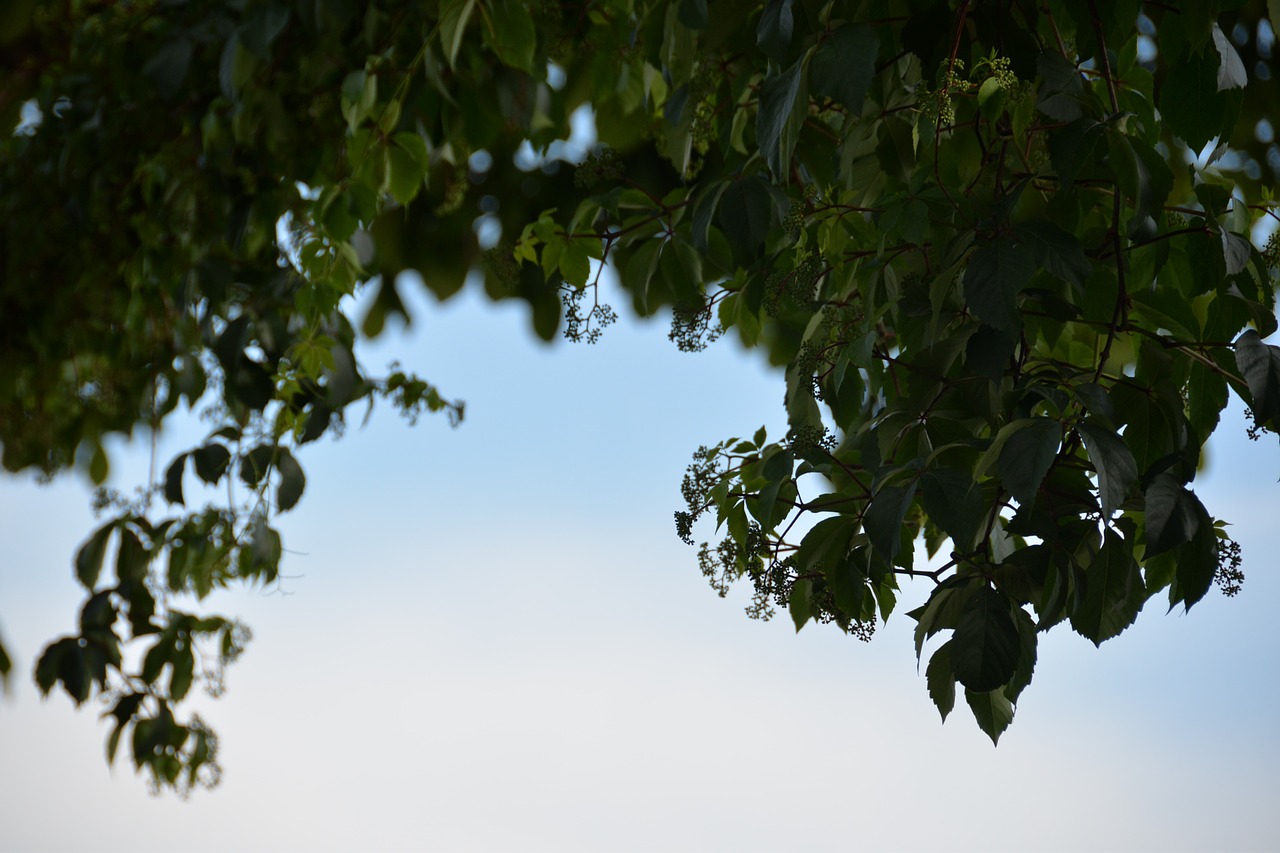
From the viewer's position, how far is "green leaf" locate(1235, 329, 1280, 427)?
0.54 m

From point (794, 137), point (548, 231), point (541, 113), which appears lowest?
point (794, 137)

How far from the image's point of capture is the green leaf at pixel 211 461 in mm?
1293

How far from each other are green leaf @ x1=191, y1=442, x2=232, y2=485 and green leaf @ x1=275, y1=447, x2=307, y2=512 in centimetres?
7

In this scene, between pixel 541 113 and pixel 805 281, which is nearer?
pixel 805 281

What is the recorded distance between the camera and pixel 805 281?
26.4 inches

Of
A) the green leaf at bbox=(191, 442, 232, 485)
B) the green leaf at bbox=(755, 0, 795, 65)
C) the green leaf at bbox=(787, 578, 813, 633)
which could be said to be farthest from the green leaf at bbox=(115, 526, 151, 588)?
the green leaf at bbox=(755, 0, 795, 65)

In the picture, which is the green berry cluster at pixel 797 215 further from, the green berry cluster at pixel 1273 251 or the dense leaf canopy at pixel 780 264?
the green berry cluster at pixel 1273 251

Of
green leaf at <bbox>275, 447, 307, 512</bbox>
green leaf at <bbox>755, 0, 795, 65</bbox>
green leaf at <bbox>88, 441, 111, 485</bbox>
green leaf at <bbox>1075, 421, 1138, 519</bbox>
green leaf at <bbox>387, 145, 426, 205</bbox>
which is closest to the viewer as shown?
green leaf at <bbox>1075, 421, 1138, 519</bbox>

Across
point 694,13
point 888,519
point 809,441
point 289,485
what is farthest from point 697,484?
point 289,485

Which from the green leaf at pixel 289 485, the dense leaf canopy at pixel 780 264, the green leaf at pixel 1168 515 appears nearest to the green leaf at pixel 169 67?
the dense leaf canopy at pixel 780 264

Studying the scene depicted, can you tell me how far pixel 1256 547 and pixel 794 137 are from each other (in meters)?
0.66

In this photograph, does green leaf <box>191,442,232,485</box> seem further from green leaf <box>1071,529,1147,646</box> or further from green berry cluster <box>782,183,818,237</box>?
green leaf <box>1071,529,1147,646</box>

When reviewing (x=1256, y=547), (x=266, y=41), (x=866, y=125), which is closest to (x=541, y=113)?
(x=266, y=41)

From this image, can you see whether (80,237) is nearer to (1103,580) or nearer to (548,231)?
(548,231)
